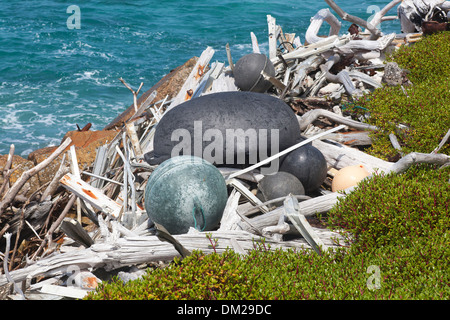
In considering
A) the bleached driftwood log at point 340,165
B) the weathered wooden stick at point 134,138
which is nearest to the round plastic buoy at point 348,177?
the bleached driftwood log at point 340,165

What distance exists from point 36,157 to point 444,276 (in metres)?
8.32

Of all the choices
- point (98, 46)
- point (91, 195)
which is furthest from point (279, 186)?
→ point (98, 46)

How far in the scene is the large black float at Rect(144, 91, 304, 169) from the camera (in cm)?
712

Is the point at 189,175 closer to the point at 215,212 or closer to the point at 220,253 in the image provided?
the point at 215,212

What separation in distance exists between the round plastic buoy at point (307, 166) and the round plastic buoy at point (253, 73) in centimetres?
332

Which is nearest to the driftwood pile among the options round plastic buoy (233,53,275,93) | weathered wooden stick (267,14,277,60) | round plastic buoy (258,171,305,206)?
round plastic buoy (258,171,305,206)

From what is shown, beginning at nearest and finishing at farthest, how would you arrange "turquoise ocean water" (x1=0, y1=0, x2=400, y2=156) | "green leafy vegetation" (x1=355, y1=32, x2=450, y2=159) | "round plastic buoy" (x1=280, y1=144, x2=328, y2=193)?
"round plastic buoy" (x1=280, y1=144, x2=328, y2=193), "green leafy vegetation" (x1=355, y1=32, x2=450, y2=159), "turquoise ocean water" (x1=0, y1=0, x2=400, y2=156)

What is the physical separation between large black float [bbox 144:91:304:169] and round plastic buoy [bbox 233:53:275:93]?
2.40 m

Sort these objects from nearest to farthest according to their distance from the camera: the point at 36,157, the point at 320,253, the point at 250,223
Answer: the point at 320,253, the point at 250,223, the point at 36,157

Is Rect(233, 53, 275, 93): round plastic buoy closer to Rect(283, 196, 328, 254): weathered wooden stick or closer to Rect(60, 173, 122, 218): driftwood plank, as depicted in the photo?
Rect(60, 173, 122, 218): driftwood plank

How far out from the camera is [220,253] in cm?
549

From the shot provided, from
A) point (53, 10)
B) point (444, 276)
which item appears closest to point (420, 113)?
point (444, 276)

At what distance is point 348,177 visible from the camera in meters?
6.93

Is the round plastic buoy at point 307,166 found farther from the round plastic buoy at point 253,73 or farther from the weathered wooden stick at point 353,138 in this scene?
the round plastic buoy at point 253,73
